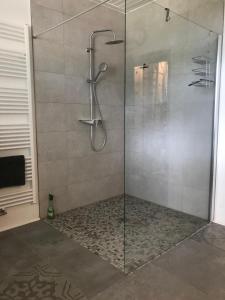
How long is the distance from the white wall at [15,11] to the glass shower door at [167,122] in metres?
1.04

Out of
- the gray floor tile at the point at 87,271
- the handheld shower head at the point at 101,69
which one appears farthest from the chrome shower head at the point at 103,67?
the gray floor tile at the point at 87,271

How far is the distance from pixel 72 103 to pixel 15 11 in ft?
3.45

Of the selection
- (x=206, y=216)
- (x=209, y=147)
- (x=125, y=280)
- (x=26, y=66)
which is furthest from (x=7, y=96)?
(x=206, y=216)

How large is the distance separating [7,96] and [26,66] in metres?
0.37

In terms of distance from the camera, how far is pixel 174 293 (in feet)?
5.24

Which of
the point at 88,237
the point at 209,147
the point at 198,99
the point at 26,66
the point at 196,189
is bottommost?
the point at 88,237

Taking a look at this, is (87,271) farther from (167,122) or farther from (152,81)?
(152,81)

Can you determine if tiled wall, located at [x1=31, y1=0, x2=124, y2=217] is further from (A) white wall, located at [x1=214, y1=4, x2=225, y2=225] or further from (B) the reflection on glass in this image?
(A) white wall, located at [x1=214, y1=4, x2=225, y2=225]

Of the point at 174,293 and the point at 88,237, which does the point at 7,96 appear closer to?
the point at 88,237

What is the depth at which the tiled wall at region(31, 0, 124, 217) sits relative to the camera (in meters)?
2.65

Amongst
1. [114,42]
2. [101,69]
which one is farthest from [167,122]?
[114,42]

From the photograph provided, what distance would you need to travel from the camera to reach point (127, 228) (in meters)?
2.42

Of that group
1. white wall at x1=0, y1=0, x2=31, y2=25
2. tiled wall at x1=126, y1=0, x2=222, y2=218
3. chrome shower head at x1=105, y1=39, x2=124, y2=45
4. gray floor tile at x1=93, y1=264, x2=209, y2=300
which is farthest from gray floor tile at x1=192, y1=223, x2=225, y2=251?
white wall at x1=0, y1=0, x2=31, y2=25

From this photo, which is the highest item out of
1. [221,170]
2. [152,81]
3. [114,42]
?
[114,42]
